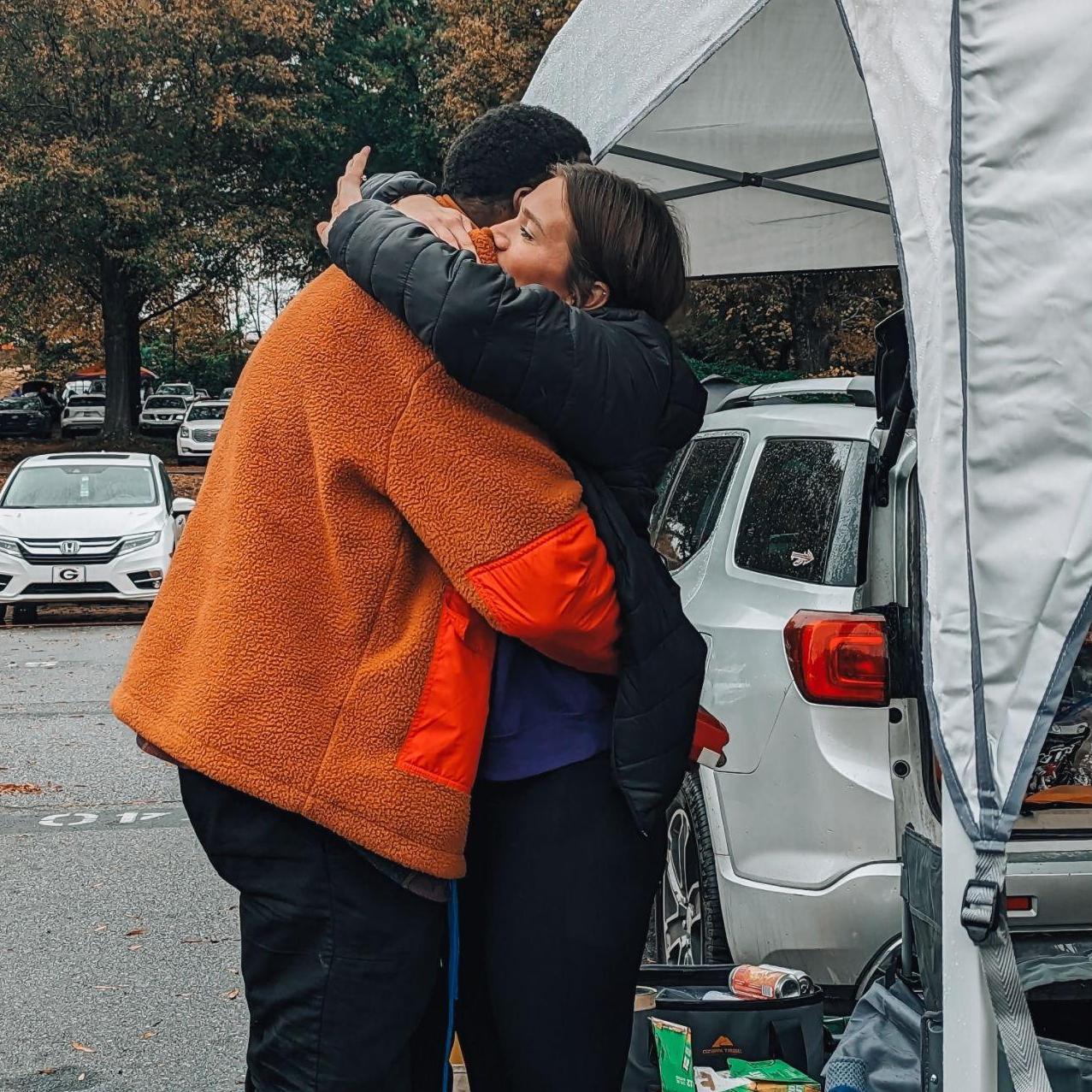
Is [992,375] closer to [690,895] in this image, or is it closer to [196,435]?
[690,895]

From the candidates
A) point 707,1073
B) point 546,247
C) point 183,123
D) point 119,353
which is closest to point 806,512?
point 707,1073

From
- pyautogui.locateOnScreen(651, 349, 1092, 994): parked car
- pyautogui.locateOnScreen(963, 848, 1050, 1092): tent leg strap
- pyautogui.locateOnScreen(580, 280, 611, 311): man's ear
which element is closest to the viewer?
pyautogui.locateOnScreen(963, 848, 1050, 1092): tent leg strap

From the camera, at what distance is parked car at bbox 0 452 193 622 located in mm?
12625

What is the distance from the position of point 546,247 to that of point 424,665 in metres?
0.64

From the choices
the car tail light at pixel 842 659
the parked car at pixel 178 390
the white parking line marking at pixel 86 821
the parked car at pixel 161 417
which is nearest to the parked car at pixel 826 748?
the car tail light at pixel 842 659

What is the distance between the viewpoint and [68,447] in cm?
3625

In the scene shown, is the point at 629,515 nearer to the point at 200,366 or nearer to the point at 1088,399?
the point at 1088,399

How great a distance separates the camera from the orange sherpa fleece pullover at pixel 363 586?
5.93 feet

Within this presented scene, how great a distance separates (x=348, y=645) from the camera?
1841 millimetres

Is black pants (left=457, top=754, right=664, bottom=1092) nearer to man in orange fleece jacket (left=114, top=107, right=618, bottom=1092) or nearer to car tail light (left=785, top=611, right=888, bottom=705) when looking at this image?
man in orange fleece jacket (left=114, top=107, right=618, bottom=1092)

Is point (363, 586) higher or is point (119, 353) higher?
point (363, 586)

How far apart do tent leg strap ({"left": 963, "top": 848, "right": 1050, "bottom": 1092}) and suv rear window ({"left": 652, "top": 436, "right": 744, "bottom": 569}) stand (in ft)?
8.35

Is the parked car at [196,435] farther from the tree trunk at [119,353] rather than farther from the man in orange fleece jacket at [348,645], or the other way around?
the man in orange fleece jacket at [348,645]

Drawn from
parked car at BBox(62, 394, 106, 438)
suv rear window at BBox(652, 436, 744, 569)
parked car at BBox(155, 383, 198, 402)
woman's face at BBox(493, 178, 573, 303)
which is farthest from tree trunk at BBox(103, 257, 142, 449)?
woman's face at BBox(493, 178, 573, 303)
